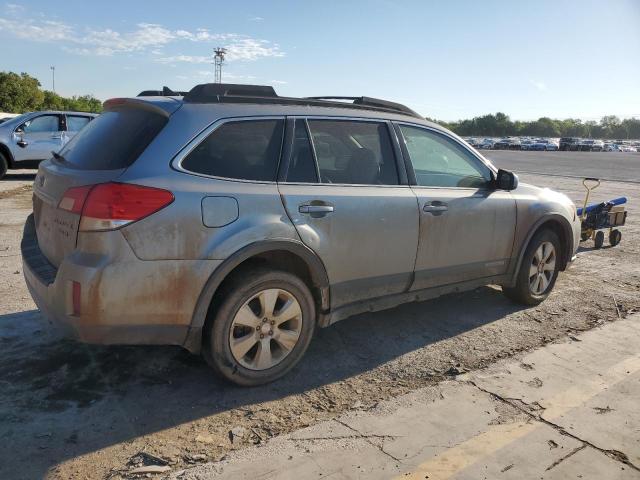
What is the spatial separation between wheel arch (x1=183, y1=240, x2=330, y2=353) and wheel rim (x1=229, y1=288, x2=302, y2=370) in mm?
197

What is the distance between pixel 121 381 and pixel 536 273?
148 inches

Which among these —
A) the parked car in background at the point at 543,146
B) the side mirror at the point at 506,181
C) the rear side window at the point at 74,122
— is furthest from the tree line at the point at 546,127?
the side mirror at the point at 506,181

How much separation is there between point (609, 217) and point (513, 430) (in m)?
5.98

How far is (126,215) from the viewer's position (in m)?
2.98

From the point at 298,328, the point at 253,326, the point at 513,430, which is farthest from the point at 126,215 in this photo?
the point at 513,430

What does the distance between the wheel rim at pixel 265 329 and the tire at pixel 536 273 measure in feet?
8.14

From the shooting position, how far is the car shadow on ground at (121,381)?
296cm

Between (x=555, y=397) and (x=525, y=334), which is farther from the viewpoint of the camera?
(x=525, y=334)

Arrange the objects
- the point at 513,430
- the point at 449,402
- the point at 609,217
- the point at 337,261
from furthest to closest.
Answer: the point at 609,217 < the point at 337,261 < the point at 449,402 < the point at 513,430

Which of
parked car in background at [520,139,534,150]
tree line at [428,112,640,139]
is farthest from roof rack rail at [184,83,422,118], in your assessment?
tree line at [428,112,640,139]

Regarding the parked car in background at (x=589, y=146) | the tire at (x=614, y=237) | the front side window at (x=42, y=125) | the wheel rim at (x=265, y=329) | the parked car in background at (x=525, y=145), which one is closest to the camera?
the wheel rim at (x=265, y=329)

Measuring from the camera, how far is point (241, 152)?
3.47 metres

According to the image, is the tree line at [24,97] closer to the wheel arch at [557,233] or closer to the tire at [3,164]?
the tire at [3,164]

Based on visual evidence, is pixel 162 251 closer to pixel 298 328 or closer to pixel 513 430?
pixel 298 328
